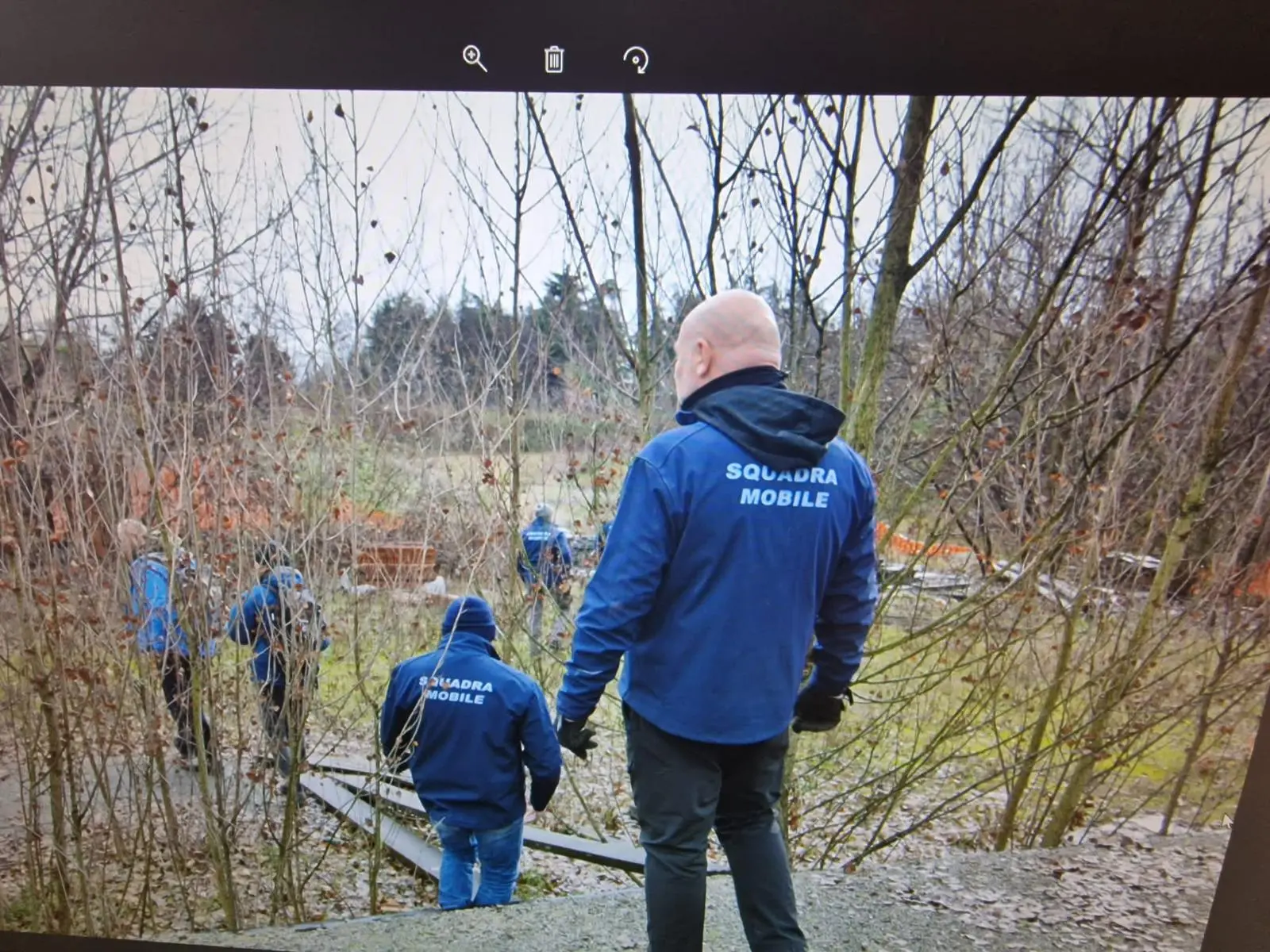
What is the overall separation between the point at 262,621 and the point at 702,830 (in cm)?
105

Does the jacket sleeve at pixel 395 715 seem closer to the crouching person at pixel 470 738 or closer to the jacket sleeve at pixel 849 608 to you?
the crouching person at pixel 470 738

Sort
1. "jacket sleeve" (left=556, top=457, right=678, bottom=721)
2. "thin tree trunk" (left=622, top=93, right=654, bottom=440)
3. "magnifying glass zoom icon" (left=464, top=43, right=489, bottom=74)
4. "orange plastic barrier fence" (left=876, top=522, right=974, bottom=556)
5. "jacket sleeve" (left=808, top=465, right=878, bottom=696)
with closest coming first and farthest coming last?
"jacket sleeve" (left=556, top=457, right=678, bottom=721), "jacket sleeve" (left=808, top=465, right=878, bottom=696), "magnifying glass zoom icon" (left=464, top=43, right=489, bottom=74), "thin tree trunk" (left=622, top=93, right=654, bottom=440), "orange plastic barrier fence" (left=876, top=522, right=974, bottom=556)

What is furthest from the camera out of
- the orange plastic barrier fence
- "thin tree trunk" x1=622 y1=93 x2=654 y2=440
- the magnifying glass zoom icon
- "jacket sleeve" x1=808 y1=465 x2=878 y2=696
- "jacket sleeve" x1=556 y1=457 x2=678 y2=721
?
the orange plastic barrier fence

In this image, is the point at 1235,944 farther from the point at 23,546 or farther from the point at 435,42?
the point at 23,546

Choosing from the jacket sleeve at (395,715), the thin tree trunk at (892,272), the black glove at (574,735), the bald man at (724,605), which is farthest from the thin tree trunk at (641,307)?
the jacket sleeve at (395,715)

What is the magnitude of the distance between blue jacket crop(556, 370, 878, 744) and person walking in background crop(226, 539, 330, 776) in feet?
2.32

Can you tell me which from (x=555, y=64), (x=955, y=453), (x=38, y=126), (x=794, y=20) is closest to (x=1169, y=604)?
(x=955, y=453)

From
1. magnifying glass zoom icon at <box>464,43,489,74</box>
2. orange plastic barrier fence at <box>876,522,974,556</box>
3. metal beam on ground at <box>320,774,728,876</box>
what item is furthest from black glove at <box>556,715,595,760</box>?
magnifying glass zoom icon at <box>464,43,489,74</box>

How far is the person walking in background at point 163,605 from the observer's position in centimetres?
158

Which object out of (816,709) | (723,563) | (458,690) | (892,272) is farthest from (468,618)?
(892,272)

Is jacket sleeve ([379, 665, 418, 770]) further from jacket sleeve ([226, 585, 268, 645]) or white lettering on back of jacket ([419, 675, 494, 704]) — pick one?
jacket sleeve ([226, 585, 268, 645])

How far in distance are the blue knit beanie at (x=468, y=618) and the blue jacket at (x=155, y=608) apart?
0.54 m

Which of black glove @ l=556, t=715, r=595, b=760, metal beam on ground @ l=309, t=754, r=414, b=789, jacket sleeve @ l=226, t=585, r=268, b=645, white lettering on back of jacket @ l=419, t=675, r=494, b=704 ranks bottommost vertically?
metal beam on ground @ l=309, t=754, r=414, b=789

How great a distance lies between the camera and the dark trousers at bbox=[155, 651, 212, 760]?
5.31 ft
